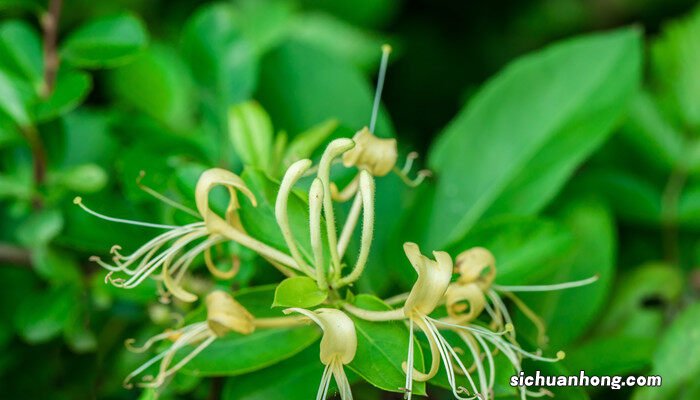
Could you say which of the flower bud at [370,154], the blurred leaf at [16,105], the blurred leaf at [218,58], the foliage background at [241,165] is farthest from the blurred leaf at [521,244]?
the blurred leaf at [16,105]

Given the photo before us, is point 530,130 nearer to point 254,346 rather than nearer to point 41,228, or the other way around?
point 254,346

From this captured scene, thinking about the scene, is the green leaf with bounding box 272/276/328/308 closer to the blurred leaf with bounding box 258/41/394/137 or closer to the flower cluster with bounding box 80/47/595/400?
the flower cluster with bounding box 80/47/595/400

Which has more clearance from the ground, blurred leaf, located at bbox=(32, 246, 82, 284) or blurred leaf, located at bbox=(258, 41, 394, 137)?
blurred leaf, located at bbox=(258, 41, 394, 137)

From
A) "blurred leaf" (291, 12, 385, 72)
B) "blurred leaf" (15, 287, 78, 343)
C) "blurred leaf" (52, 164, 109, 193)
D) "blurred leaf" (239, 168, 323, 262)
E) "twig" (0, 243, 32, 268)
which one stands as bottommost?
"blurred leaf" (15, 287, 78, 343)

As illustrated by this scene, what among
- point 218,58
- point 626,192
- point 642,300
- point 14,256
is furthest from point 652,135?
point 14,256

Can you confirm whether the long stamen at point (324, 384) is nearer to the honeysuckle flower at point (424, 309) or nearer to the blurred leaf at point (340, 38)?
the honeysuckle flower at point (424, 309)

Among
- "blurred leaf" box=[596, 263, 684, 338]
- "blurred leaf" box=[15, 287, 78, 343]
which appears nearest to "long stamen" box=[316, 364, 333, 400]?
"blurred leaf" box=[15, 287, 78, 343]
